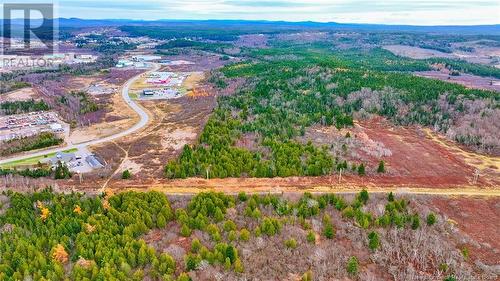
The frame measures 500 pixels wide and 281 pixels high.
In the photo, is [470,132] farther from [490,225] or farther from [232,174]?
[232,174]

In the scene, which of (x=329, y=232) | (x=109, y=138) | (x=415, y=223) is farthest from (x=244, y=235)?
(x=109, y=138)

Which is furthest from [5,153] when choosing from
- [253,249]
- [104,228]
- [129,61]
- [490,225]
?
[129,61]

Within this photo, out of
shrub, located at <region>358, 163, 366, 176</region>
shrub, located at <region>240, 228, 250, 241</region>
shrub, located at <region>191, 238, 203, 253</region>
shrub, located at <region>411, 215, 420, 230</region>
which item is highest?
shrub, located at <region>358, 163, 366, 176</region>

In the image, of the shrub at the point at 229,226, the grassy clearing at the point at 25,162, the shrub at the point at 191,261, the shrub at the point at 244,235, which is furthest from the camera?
the grassy clearing at the point at 25,162

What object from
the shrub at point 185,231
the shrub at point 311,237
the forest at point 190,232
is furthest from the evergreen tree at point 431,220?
the shrub at point 185,231

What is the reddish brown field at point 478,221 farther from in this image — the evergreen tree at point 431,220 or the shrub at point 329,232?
the shrub at point 329,232

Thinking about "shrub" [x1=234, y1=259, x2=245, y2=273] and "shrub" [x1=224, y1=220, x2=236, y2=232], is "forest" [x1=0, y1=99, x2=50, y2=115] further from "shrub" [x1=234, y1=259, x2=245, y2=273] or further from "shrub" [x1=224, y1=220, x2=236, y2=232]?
"shrub" [x1=234, y1=259, x2=245, y2=273]

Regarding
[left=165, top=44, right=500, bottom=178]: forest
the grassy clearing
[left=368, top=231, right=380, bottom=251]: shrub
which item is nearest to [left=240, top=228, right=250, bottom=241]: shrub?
[left=368, top=231, right=380, bottom=251]: shrub
